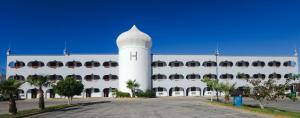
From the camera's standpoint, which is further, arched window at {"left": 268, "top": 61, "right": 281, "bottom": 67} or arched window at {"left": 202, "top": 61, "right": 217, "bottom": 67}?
arched window at {"left": 268, "top": 61, "right": 281, "bottom": 67}

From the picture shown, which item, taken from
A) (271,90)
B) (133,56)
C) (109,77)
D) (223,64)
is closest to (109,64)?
(109,77)

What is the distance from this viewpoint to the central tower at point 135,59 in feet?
220

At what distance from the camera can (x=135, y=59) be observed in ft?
221

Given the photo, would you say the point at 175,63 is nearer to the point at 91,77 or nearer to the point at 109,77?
the point at 109,77

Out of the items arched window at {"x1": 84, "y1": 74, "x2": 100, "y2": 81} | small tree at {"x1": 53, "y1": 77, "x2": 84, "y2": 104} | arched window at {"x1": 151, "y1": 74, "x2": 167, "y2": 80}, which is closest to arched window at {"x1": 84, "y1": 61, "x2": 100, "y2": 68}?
arched window at {"x1": 84, "y1": 74, "x2": 100, "y2": 81}

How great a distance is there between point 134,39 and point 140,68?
6052mm

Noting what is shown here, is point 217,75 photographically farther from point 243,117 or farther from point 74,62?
point 243,117

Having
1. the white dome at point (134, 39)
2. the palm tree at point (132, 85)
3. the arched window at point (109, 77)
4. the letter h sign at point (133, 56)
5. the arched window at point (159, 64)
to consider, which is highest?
the white dome at point (134, 39)

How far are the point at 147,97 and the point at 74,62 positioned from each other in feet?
60.4

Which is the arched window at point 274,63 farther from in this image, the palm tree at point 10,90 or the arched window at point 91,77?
the palm tree at point 10,90

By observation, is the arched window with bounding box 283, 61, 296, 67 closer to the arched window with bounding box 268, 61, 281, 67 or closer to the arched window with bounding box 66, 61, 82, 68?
the arched window with bounding box 268, 61, 281, 67

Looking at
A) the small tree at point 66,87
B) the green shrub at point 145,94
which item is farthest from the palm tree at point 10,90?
the green shrub at point 145,94

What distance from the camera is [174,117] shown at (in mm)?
24766

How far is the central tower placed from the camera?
6712 cm
